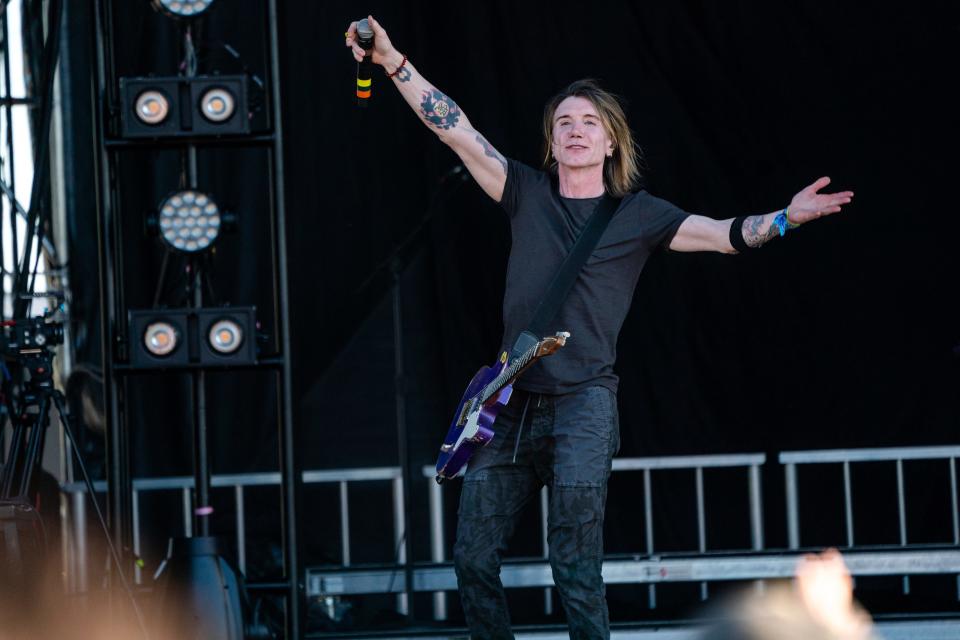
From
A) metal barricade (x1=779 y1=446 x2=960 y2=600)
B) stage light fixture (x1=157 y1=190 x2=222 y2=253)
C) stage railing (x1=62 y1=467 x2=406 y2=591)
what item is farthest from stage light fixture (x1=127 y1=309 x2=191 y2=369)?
metal barricade (x1=779 y1=446 x2=960 y2=600)

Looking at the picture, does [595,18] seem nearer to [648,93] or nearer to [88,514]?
[648,93]

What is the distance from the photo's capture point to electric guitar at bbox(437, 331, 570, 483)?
3.59 m

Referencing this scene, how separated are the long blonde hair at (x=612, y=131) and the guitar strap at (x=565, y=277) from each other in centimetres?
12

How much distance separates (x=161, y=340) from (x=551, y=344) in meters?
1.73

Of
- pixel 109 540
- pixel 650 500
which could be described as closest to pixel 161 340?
pixel 109 540

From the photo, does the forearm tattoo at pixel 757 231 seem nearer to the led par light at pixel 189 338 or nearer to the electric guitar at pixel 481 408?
the electric guitar at pixel 481 408

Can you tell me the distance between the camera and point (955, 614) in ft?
15.7

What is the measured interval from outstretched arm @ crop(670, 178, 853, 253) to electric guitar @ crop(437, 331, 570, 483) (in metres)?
0.55

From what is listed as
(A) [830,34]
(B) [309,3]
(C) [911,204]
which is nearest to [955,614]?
(C) [911,204]

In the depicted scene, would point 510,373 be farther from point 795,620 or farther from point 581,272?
point 795,620

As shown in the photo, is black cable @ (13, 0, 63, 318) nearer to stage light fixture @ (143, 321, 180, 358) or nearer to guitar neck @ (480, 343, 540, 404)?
stage light fixture @ (143, 321, 180, 358)

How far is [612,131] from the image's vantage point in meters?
3.99

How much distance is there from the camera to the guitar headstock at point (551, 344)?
3.45 m

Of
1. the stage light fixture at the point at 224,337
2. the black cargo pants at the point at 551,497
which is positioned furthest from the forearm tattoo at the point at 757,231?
the stage light fixture at the point at 224,337
